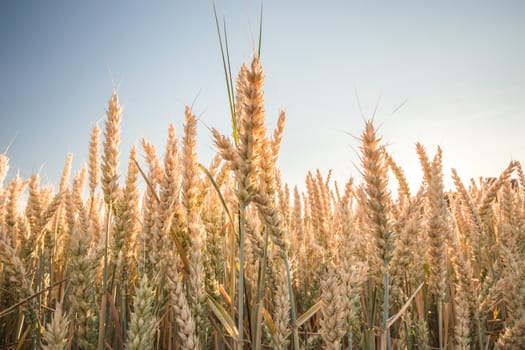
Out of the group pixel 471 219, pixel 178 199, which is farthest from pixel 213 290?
pixel 471 219

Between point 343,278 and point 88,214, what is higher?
point 88,214

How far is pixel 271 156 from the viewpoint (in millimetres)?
1447

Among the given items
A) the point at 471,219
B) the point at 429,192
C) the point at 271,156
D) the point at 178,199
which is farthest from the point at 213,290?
the point at 471,219

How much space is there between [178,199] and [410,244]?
137 cm

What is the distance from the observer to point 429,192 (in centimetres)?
231

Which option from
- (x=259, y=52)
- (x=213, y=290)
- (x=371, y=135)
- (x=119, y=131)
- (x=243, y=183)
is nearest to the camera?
(x=243, y=183)

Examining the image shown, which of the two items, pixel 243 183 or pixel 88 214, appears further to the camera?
pixel 88 214

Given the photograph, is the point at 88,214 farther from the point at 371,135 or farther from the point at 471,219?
the point at 471,219

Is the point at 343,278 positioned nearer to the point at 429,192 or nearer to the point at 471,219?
the point at 429,192

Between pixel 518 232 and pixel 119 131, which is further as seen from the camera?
pixel 518 232

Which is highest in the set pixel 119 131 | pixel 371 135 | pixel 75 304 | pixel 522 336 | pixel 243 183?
pixel 119 131

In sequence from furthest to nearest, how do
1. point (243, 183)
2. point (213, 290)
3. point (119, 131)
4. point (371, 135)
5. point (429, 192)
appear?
point (429, 192)
point (119, 131)
point (213, 290)
point (371, 135)
point (243, 183)

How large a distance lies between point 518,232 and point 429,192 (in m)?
1.71

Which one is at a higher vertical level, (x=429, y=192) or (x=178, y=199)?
(x=429, y=192)
